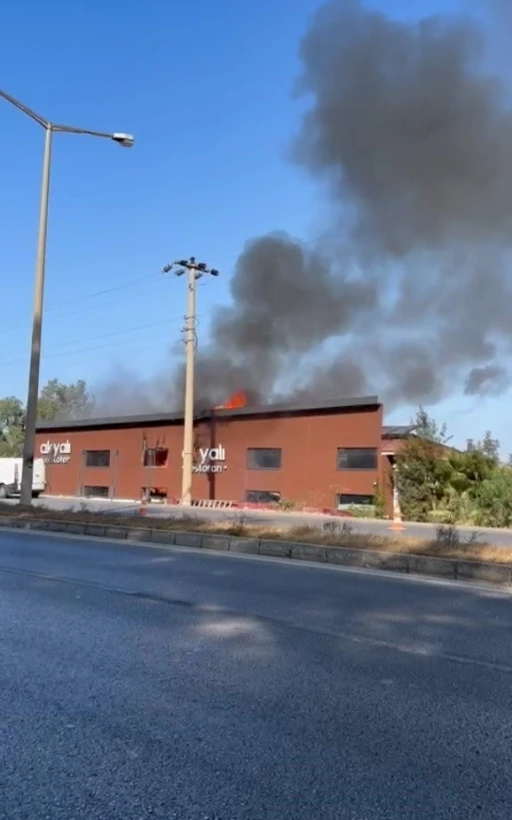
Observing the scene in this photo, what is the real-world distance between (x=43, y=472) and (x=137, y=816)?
32.0 meters

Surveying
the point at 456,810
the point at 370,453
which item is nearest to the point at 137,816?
the point at 456,810

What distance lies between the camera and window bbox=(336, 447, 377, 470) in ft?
80.3

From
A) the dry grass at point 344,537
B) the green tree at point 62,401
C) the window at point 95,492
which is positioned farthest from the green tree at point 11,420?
the dry grass at point 344,537

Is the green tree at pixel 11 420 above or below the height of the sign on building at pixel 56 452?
above

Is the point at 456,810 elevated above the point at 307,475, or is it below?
below

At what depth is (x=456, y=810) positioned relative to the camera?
100 inches

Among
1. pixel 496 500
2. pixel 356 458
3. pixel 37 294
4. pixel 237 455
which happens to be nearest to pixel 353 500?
pixel 356 458

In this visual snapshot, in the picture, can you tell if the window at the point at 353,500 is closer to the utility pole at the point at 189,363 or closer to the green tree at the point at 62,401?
the utility pole at the point at 189,363

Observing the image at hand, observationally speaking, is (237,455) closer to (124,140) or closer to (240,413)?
(240,413)

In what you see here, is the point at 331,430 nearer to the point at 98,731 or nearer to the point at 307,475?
the point at 307,475

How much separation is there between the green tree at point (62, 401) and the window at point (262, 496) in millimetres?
42090

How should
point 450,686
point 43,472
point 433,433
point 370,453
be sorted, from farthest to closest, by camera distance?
point 43,472 → point 370,453 → point 433,433 → point 450,686

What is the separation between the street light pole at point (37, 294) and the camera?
15.3 meters

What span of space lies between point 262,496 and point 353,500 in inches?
159
